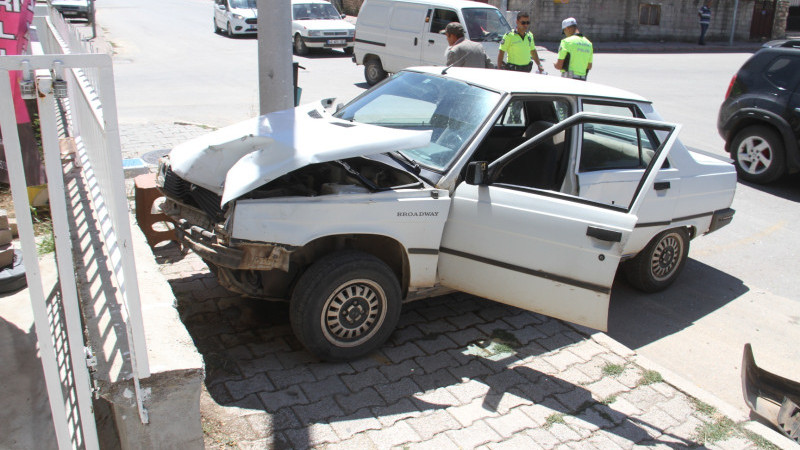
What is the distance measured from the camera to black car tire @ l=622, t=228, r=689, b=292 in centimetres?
574

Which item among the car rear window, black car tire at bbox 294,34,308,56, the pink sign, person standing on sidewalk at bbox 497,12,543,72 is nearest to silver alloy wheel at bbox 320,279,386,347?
the pink sign

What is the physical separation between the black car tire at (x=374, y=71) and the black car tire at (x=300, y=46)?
4545mm

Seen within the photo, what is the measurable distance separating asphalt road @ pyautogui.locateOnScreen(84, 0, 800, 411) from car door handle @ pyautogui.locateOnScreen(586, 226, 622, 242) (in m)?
1.32

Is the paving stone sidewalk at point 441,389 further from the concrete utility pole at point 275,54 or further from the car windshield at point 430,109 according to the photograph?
the concrete utility pole at point 275,54

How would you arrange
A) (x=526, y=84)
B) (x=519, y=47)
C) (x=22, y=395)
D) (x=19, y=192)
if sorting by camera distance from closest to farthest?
(x=19, y=192), (x=22, y=395), (x=526, y=84), (x=519, y=47)

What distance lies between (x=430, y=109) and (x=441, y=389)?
2.10 metres

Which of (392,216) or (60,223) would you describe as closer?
(60,223)

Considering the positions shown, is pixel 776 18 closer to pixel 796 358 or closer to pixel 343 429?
pixel 796 358

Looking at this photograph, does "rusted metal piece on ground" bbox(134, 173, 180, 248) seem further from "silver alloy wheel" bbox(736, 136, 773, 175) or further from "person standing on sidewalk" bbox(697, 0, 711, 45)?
"person standing on sidewalk" bbox(697, 0, 711, 45)

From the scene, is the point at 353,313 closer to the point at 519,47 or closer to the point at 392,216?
the point at 392,216

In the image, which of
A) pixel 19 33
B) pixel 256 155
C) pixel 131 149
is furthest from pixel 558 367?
pixel 131 149

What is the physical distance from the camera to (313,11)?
2070 centimetres

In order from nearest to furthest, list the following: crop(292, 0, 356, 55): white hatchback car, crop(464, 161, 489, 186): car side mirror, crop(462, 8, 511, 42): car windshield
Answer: crop(464, 161, 489, 186): car side mirror, crop(462, 8, 511, 42): car windshield, crop(292, 0, 356, 55): white hatchback car

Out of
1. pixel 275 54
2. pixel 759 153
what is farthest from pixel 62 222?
pixel 759 153
